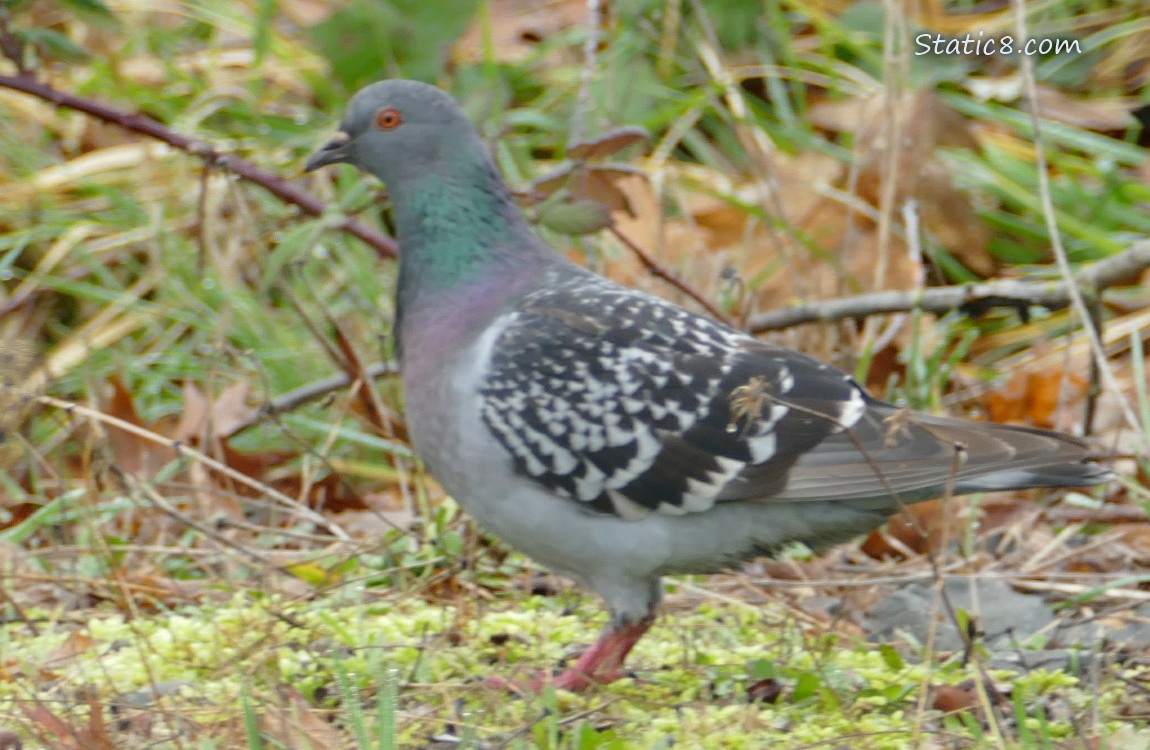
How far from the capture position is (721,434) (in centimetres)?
316

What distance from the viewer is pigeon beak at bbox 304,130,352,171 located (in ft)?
12.3

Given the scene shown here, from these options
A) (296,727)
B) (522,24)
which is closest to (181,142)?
(296,727)

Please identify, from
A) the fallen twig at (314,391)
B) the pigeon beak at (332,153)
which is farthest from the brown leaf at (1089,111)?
the pigeon beak at (332,153)

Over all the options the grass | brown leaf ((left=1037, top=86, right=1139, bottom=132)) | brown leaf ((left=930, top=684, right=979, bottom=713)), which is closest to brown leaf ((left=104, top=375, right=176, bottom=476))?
the grass

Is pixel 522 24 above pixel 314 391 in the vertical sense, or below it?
above

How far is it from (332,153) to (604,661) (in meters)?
1.50

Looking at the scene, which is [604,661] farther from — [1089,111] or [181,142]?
[1089,111]

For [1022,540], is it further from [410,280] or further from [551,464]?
[410,280]

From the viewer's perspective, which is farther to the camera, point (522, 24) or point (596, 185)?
point (522, 24)

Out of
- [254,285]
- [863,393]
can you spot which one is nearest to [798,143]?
[254,285]

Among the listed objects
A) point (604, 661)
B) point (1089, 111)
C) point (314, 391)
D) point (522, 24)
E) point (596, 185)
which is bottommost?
point (604, 661)

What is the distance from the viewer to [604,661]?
10.6 feet

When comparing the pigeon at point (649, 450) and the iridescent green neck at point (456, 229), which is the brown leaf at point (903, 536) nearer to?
the pigeon at point (649, 450)

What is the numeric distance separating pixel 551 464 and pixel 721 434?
0.38 metres
